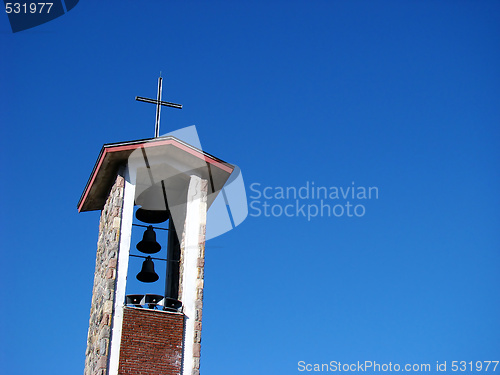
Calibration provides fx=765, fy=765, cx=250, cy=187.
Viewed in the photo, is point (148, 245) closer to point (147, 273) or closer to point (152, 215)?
point (147, 273)

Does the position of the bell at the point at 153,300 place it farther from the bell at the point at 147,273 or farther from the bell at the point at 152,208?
the bell at the point at 152,208

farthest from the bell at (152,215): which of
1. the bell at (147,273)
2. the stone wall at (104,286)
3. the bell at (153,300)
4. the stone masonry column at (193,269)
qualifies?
the bell at (153,300)

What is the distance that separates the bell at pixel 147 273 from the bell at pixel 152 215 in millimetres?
1079

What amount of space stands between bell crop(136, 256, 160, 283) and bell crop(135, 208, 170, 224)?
3.54ft

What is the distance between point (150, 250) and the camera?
15102 mm

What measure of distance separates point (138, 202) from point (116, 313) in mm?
3163

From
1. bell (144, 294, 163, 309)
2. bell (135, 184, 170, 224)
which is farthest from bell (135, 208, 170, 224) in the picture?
bell (144, 294, 163, 309)

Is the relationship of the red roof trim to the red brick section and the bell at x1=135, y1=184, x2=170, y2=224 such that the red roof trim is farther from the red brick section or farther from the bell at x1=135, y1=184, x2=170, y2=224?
A: the red brick section

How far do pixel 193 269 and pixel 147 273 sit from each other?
53.8 inches

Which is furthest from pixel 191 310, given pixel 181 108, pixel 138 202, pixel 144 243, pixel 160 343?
pixel 181 108

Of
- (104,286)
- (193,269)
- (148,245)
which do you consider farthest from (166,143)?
(104,286)

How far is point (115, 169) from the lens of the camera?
48.4 ft

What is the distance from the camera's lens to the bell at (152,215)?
51.5 feet

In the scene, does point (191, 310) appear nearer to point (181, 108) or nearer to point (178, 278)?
point (178, 278)
